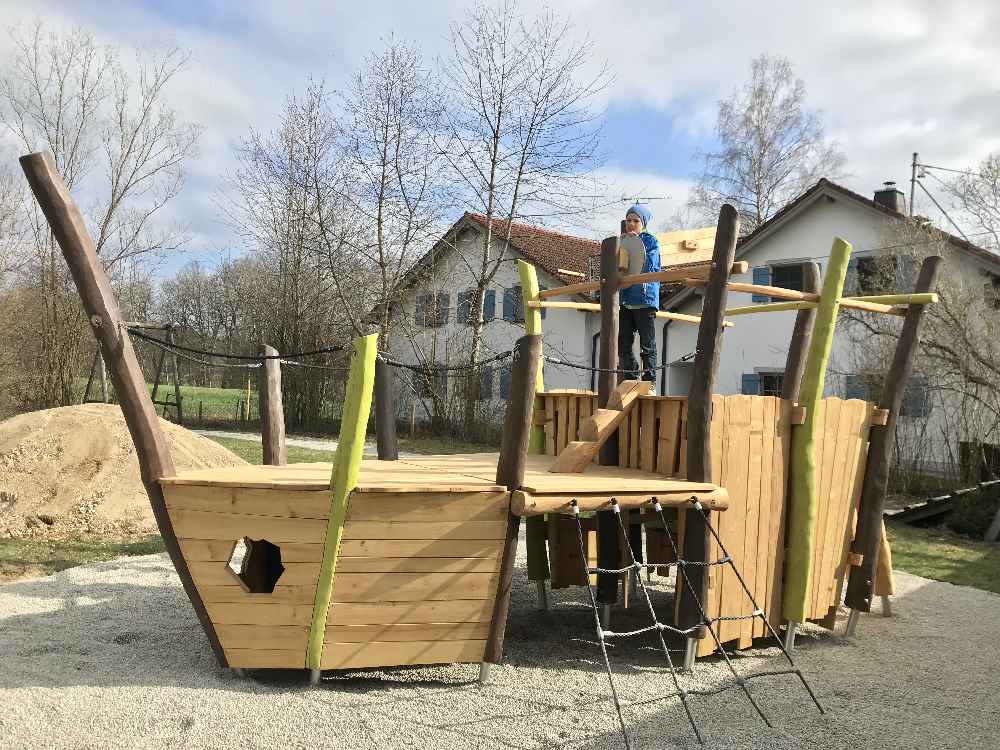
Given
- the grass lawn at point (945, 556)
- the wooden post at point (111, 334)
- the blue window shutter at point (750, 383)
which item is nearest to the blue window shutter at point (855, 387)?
the blue window shutter at point (750, 383)

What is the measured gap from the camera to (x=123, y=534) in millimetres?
9469

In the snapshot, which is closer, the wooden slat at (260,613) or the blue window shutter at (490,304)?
the wooden slat at (260,613)

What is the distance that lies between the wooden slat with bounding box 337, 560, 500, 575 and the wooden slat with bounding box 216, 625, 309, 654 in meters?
0.43

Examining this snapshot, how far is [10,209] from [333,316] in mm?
8820

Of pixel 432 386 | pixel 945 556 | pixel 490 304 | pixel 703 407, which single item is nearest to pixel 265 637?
pixel 703 407

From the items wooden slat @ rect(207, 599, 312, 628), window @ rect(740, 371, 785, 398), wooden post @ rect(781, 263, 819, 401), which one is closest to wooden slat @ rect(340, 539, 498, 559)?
wooden slat @ rect(207, 599, 312, 628)

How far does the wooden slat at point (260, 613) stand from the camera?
4730mm

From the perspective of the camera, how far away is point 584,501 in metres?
4.82

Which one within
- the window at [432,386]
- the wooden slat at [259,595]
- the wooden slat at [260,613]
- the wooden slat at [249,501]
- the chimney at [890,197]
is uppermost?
the chimney at [890,197]

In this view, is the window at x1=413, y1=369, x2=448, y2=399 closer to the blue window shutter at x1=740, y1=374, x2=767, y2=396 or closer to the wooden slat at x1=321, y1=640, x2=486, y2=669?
the blue window shutter at x1=740, y1=374, x2=767, y2=396

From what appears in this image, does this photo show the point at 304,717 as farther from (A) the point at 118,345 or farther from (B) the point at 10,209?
(B) the point at 10,209

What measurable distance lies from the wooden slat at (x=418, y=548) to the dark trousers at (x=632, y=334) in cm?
266

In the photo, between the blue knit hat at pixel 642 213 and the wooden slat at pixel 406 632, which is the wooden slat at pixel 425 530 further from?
the blue knit hat at pixel 642 213

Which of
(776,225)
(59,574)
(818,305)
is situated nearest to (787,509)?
(818,305)
